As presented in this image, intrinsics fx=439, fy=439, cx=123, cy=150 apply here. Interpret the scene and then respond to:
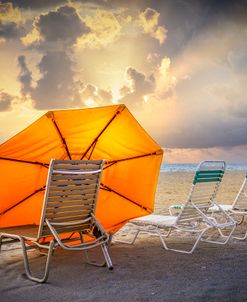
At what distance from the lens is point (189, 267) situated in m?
5.12

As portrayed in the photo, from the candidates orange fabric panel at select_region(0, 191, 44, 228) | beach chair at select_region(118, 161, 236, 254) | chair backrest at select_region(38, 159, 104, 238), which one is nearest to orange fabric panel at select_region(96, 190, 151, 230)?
beach chair at select_region(118, 161, 236, 254)

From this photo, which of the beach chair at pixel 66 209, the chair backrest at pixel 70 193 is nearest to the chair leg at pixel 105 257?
the beach chair at pixel 66 209

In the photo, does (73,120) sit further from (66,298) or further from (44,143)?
(66,298)

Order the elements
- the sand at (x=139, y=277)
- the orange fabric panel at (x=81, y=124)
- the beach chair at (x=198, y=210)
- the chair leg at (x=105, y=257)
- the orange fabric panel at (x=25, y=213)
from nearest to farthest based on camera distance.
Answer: the sand at (x=139, y=277), the chair leg at (x=105, y=257), the orange fabric panel at (x=81, y=124), the orange fabric panel at (x=25, y=213), the beach chair at (x=198, y=210)

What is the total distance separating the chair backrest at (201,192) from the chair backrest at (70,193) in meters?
1.67

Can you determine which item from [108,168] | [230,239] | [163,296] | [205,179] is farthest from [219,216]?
[163,296]

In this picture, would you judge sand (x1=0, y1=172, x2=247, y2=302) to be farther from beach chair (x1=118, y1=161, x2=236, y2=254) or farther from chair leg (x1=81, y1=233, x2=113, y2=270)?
beach chair (x1=118, y1=161, x2=236, y2=254)

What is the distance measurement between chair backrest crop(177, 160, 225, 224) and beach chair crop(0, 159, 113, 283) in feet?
4.94

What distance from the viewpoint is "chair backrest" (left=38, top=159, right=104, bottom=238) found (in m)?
4.57

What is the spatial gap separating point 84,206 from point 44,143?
1.21 meters

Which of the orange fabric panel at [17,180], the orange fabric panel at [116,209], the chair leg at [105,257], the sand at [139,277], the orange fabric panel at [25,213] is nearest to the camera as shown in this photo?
the sand at [139,277]

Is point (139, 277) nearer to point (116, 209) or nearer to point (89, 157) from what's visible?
point (116, 209)

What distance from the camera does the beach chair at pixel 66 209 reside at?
15.0 ft

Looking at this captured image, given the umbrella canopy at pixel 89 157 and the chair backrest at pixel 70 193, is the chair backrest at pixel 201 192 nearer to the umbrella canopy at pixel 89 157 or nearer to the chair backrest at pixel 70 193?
the umbrella canopy at pixel 89 157
